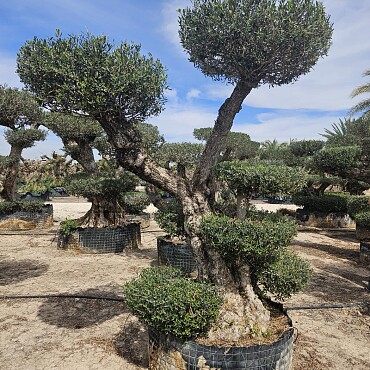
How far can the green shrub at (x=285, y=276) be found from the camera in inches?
179

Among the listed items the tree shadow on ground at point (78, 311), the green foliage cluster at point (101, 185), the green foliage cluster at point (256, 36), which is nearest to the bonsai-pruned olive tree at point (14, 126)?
the green foliage cluster at point (101, 185)

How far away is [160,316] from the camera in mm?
3828

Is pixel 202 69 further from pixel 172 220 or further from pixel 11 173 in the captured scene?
pixel 11 173

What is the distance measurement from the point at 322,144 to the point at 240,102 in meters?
15.4

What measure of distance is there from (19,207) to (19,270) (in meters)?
7.59

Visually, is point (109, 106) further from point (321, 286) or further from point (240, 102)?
point (321, 286)

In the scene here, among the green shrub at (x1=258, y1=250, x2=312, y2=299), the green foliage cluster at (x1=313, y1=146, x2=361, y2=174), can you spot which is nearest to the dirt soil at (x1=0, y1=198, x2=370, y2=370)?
the green shrub at (x1=258, y1=250, x2=312, y2=299)

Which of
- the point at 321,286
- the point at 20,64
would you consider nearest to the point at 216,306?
the point at 20,64

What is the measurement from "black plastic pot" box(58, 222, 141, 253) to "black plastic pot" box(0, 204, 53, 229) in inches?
Result: 194

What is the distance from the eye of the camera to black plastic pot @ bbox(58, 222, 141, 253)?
11062 millimetres

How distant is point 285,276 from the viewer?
14.9ft

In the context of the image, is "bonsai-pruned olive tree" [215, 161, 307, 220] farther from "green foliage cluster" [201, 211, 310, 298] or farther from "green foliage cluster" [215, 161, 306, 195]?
"green foliage cluster" [201, 211, 310, 298]

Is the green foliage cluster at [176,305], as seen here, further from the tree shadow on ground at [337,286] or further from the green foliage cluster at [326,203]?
the green foliage cluster at [326,203]

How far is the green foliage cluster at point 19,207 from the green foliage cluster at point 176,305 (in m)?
12.9
